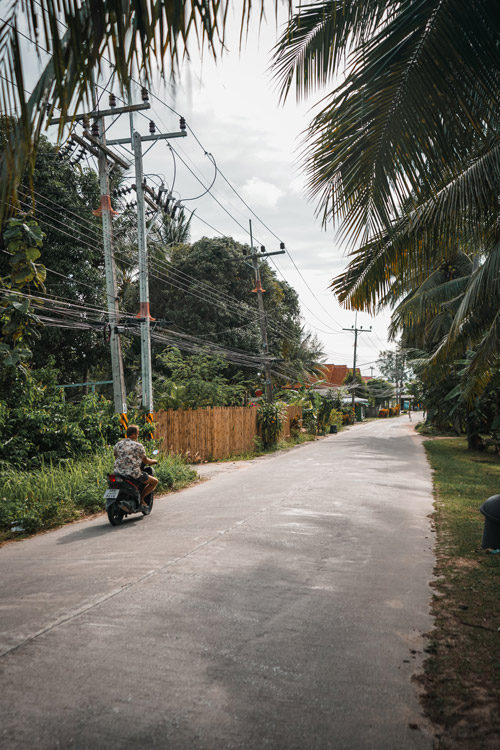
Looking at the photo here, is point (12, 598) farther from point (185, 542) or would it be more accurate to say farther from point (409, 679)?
point (409, 679)

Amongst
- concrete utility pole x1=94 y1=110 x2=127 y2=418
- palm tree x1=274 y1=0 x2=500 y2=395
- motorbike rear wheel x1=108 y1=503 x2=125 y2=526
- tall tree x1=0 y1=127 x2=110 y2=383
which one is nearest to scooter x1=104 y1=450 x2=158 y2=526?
motorbike rear wheel x1=108 y1=503 x2=125 y2=526

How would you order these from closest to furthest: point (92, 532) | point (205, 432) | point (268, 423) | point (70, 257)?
point (92, 532) → point (205, 432) → point (70, 257) → point (268, 423)

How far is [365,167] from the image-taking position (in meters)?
4.46

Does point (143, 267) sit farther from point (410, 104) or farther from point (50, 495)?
point (410, 104)

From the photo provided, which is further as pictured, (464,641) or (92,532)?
(92,532)

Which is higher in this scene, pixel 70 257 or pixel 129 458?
pixel 70 257

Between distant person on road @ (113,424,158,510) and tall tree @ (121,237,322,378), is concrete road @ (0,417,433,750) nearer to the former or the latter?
distant person on road @ (113,424,158,510)

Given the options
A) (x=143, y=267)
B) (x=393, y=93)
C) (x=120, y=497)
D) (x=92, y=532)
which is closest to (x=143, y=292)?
(x=143, y=267)

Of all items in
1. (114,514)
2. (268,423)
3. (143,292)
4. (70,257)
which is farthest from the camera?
(268,423)

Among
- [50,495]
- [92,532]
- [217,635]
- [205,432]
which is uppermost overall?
[205,432]

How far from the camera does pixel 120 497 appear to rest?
866cm

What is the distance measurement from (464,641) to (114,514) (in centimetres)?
575

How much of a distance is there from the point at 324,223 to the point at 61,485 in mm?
6958

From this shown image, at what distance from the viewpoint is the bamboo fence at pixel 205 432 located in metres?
18.0
